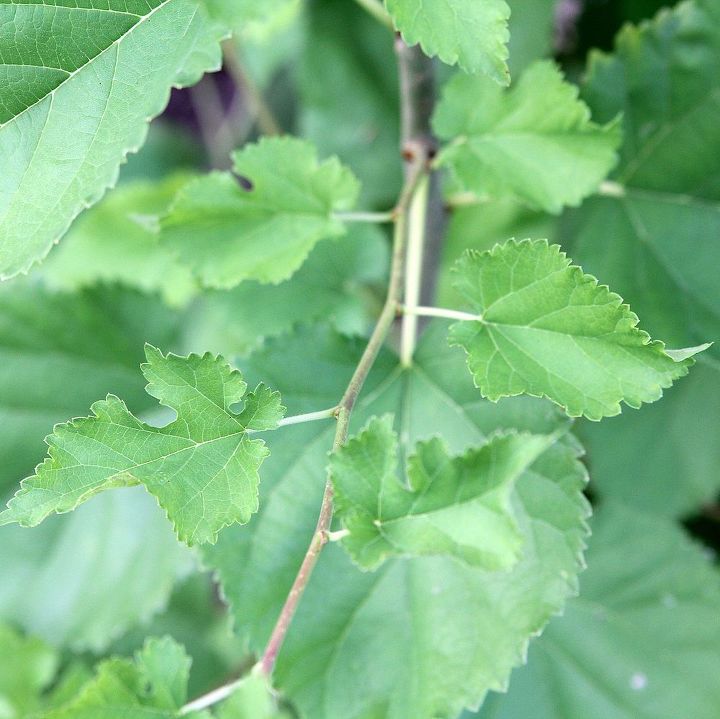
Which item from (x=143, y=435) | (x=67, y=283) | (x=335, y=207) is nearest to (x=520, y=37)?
(x=335, y=207)

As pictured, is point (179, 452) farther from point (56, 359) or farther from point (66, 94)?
point (56, 359)

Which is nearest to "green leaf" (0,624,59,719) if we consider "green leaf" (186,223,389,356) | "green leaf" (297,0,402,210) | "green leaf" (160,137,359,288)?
"green leaf" (186,223,389,356)

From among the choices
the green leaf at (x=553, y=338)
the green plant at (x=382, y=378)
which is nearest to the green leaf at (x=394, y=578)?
the green plant at (x=382, y=378)

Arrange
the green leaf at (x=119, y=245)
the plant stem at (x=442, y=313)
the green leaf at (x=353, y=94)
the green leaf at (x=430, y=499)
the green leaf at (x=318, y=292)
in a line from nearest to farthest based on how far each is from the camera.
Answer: the green leaf at (x=430, y=499)
the plant stem at (x=442, y=313)
the green leaf at (x=318, y=292)
the green leaf at (x=353, y=94)
the green leaf at (x=119, y=245)

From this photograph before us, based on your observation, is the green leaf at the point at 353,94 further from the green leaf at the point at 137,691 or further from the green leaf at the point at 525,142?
the green leaf at the point at 137,691

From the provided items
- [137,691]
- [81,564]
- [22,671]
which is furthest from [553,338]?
[22,671]

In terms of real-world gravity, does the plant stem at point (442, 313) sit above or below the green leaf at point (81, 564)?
above
